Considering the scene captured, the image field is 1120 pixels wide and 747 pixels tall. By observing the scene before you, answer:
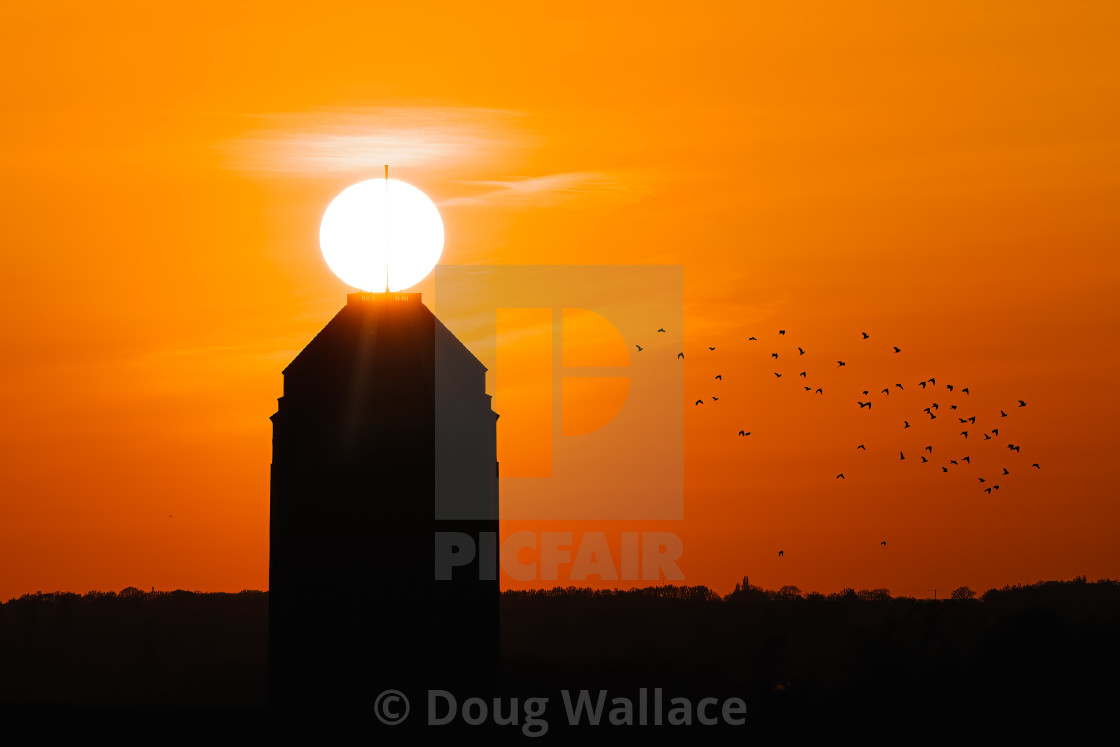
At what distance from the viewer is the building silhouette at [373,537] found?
109ft

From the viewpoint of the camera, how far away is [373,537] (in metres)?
33.3

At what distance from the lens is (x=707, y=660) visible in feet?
182

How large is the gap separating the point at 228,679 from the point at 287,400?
75.2 ft

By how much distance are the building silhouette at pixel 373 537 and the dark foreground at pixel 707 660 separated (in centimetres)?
194

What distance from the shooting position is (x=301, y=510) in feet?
110

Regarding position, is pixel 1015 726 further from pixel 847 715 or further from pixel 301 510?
pixel 301 510

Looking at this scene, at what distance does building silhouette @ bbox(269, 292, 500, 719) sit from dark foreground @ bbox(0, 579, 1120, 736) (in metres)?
1.94

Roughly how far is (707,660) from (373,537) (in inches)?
999

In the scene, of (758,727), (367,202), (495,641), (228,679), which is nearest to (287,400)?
(367,202)

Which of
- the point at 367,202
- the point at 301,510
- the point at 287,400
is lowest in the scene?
the point at 301,510

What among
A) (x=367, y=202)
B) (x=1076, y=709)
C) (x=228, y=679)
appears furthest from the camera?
(x=228, y=679)

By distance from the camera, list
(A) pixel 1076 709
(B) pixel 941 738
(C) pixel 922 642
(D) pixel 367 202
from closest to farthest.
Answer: (D) pixel 367 202
(B) pixel 941 738
(A) pixel 1076 709
(C) pixel 922 642

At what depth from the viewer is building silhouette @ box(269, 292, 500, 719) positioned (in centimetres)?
3331

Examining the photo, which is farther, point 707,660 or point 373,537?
point 707,660
